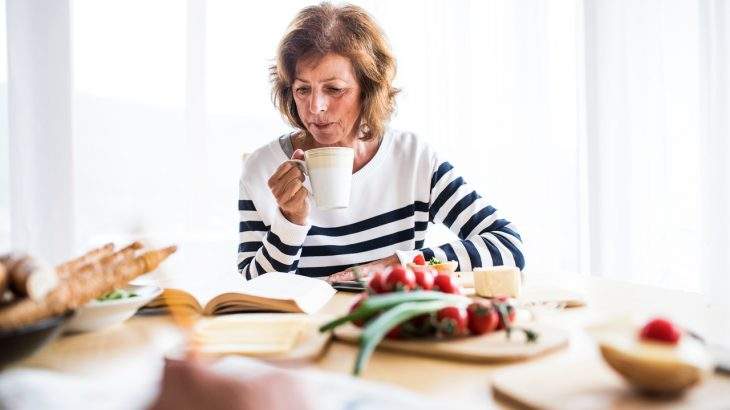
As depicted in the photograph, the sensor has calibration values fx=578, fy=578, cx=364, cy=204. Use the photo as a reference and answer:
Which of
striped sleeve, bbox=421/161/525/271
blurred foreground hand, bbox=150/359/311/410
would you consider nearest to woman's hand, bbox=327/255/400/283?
striped sleeve, bbox=421/161/525/271

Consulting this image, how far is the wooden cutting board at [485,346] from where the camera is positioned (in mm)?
745

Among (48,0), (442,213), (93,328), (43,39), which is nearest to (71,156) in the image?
(43,39)

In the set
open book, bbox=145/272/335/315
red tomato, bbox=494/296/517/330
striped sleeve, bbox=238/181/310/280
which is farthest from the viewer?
striped sleeve, bbox=238/181/310/280

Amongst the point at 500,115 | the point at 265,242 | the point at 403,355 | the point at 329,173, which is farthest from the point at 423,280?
the point at 500,115

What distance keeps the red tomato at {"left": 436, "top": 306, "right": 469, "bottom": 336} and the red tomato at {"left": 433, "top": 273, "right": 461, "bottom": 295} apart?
121 mm

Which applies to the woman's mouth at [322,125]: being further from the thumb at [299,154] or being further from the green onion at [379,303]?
the green onion at [379,303]

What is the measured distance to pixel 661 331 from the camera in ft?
1.97

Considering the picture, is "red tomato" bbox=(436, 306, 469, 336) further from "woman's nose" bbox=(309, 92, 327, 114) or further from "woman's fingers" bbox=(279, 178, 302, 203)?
"woman's nose" bbox=(309, 92, 327, 114)

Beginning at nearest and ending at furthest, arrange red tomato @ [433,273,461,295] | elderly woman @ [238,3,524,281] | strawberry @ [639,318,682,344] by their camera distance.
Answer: strawberry @ [639,318,682,344], red tomato @ [433,273,461,295], elderly woman @ [238,3,524,281]

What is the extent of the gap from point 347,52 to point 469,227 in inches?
26.0

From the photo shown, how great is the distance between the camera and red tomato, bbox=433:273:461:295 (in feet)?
3.16

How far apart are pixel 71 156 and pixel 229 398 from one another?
7.72 feet

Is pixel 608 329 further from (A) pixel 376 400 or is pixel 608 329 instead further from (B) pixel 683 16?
(B) pixel 683 16

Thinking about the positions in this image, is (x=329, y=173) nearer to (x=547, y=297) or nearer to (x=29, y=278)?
(x=547, y=297)
